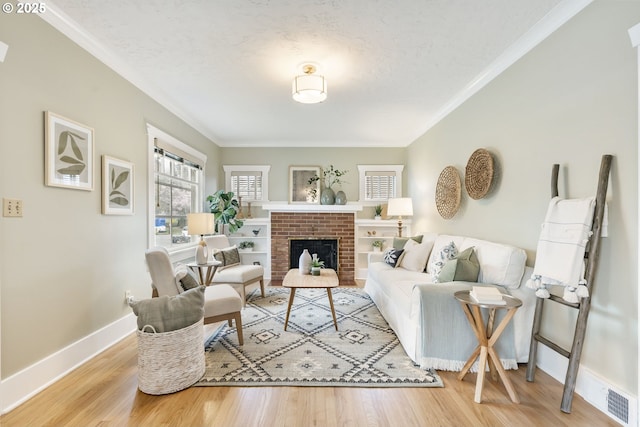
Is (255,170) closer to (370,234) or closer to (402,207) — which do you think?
(370,234)

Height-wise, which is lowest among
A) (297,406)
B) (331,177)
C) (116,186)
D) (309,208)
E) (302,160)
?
(297,406)

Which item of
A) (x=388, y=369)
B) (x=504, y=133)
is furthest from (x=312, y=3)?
(x=388, y=369)

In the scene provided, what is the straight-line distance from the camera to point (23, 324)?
6.16 feet

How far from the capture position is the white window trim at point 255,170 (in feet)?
18.9

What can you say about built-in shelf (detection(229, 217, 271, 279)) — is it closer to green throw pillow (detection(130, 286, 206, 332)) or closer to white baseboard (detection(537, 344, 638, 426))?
green throw pillow (detection(130, 286, 206, 332))

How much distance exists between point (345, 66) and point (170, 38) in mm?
1494

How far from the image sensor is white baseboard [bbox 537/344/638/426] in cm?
160

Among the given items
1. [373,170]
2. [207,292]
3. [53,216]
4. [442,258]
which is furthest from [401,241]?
[53,216]

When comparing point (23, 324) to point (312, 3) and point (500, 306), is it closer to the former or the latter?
point (312, 3)

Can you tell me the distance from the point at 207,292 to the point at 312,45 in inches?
93.3

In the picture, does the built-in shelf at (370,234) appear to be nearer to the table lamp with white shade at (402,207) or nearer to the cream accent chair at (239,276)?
the table lamp with white shade at (402,207)

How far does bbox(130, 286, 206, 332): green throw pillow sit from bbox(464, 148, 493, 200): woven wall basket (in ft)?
9.35

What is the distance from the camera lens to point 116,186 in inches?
108

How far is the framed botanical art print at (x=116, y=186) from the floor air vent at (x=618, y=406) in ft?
12.5
